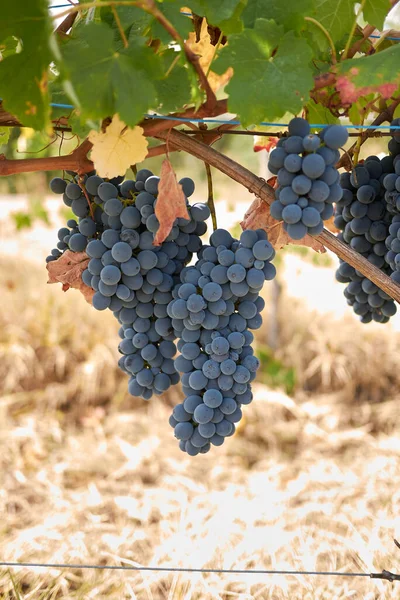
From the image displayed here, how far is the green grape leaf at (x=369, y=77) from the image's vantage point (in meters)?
0.67

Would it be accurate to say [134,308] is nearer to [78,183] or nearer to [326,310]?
[78,183]

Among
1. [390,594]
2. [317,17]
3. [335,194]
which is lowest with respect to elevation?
[390,594]

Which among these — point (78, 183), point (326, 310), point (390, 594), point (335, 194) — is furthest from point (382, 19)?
point (326, 310)

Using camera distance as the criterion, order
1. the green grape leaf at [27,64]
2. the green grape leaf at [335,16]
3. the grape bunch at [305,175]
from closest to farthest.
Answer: the green grape leaf at [27,64]
the grape bunch at [305,175]
the green grape leaf at [335,16]

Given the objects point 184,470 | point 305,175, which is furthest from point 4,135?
point 184,470

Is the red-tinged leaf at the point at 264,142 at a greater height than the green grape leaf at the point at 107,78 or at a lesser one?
lesser

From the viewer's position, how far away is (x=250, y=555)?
1582 mm

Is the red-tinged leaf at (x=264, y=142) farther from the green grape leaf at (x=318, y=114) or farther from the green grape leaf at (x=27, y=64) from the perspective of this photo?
the green grape leaf at (x=27, y=64)

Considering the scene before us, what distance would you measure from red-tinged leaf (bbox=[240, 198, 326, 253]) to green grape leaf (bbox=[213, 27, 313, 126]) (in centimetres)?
13

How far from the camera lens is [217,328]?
30.3 inches

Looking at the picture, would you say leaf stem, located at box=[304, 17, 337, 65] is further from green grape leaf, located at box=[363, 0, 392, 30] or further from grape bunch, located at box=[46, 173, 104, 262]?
grape bunch, located at box=[46, 173, 104, 262]

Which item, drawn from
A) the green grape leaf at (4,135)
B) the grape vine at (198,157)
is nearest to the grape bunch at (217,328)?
the grape vine at (198,157)

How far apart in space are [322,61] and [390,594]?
1070mm

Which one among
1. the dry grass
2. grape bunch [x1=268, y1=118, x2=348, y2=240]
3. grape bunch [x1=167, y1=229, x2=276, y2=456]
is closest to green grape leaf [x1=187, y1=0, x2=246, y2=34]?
grape bunch [x1=268, y1=118, x2=348, y2=240]
